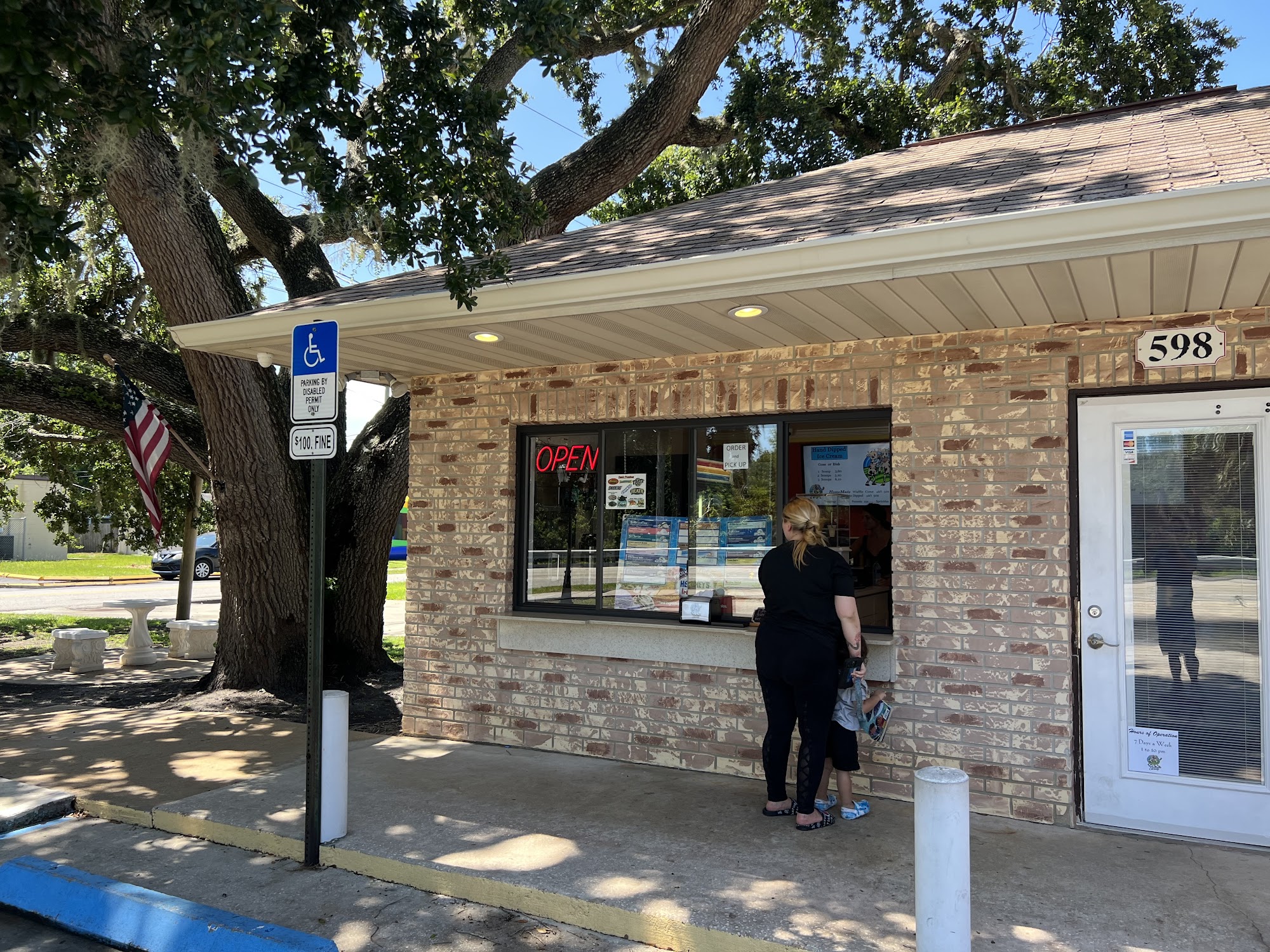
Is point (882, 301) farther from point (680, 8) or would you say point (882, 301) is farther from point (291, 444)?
point (680, 8)

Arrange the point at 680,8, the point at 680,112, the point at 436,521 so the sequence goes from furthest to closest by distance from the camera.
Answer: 1. the point at 680,8
2. the point at 680,112
3. the point at 436,521

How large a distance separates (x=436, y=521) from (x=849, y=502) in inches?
129

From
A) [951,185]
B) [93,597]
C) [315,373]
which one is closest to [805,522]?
[951,185]

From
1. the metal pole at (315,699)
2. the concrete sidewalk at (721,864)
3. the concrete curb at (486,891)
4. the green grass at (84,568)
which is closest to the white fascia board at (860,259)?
the metal pole at (315,699)

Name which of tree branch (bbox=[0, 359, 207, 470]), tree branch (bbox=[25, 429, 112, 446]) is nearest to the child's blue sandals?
tree branch (bbox=[0, 359, 207, 470])

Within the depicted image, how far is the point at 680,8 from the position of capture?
42.5 feet

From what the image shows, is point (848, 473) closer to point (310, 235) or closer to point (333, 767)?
point (333, 767)

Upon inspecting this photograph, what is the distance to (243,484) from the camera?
957 centimetres

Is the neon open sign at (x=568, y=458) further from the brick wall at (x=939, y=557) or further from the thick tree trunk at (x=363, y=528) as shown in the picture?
the thick tree trunk at (x=363, y=528)

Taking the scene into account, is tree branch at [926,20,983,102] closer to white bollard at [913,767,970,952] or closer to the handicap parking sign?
the handicap parking sign

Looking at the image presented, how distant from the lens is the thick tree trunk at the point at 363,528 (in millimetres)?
10625

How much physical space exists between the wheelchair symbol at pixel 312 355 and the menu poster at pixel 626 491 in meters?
2.70

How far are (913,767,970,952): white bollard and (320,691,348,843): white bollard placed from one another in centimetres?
311

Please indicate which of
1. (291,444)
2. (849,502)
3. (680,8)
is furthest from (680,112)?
(291,444)
